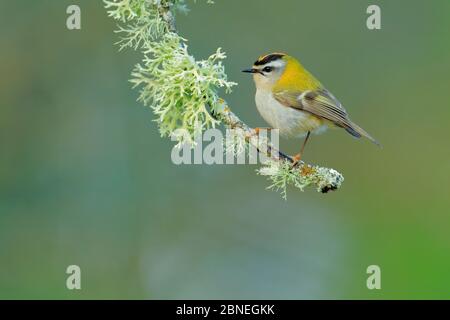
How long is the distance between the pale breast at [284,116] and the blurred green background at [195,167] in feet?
7.76

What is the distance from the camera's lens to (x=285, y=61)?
164 inches

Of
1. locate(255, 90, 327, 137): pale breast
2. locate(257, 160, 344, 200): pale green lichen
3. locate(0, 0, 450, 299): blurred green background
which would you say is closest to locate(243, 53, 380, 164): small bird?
locate(255, 90, 327, 137): pale breast

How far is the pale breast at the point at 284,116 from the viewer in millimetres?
4047

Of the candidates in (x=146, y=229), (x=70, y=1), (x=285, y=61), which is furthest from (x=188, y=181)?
(x=285, y=61)

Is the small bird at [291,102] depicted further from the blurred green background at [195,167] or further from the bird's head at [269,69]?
the blurred green background at [195,167]

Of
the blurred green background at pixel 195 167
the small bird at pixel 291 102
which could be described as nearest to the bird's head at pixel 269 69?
the small bird at pixel 291 102

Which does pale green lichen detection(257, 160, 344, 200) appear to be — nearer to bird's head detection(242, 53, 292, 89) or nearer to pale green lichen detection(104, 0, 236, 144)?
pale green lichen detection(104, 0, 236, 144)

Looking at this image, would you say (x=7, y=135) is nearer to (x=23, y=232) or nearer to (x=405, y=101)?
(x=23, y=232)

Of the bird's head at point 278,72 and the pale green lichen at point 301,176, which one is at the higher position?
the bird's head at point 278,72

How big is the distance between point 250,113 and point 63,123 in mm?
2073

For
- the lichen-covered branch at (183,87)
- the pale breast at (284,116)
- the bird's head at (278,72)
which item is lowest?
the lichen-covered branch at (183,87)

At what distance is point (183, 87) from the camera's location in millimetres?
2771

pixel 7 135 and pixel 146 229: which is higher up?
pixel 7 135

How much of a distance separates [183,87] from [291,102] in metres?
1.48
